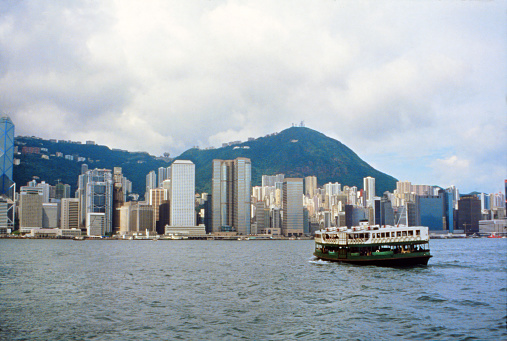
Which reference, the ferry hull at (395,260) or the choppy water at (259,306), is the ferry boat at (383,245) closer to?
the ferry hull at (395,260)

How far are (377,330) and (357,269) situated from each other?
31.7 metres

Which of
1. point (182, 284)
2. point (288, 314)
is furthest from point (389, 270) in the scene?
point (288, 314)

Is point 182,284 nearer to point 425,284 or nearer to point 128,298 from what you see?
point 128,298

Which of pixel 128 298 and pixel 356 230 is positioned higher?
pixel 356 230

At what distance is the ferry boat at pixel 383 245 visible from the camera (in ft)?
199

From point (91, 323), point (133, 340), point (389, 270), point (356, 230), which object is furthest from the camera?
point (356, 230)

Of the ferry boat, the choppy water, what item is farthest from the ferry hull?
the choppy water

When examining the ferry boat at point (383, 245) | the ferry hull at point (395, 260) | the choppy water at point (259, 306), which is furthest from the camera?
the ferry boat at point (383, 245)

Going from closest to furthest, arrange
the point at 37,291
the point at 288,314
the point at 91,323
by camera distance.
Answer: the point at 91,323 < the point at 288,314 < the point at 37,291

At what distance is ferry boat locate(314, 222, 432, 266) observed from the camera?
6066 centimetres

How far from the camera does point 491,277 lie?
50469 mm

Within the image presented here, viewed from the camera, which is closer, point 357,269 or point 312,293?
point 312,293

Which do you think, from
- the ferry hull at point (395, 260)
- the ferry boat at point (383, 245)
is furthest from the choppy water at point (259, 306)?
the ferry boat at point (383, 245)

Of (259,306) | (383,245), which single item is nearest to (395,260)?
(383,245)
